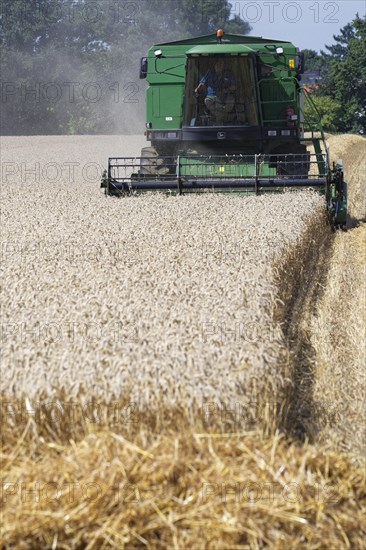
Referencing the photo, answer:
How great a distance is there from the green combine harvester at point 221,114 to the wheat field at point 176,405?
182 inches

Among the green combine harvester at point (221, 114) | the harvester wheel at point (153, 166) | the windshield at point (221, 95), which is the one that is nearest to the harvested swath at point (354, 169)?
the green combine harvester at point (221, 114)

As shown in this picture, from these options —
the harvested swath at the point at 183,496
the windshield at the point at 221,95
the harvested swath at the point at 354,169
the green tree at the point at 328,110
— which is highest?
the green tree at the point at 328,110

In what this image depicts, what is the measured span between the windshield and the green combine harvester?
0.6 inches

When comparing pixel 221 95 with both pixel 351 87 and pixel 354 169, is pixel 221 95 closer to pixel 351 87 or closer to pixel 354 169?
pixel 354 169

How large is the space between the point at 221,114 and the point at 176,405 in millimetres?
8829

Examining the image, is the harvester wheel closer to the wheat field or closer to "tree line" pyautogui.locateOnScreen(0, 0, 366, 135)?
the wheat field

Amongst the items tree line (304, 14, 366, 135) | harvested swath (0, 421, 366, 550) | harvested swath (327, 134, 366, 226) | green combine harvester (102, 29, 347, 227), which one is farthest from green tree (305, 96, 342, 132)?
harvested swath (0, 421, 366, 550)

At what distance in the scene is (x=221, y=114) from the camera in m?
12.5

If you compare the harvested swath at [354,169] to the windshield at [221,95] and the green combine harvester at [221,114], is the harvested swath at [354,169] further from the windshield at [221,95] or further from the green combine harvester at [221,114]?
the windshield at [221,95]

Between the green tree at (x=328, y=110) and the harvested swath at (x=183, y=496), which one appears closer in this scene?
the harvested swath at (x=183, y=496)

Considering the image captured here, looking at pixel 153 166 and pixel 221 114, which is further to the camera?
pixel 153 166

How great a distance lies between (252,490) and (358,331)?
3.19m

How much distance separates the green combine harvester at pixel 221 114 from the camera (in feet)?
39.6

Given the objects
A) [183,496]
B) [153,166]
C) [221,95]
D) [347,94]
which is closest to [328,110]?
[347,94]
